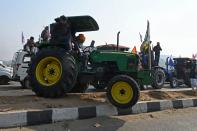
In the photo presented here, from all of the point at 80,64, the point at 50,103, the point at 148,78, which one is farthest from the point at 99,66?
the point at 50,103

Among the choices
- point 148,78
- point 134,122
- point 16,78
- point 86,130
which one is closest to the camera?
point 86,130

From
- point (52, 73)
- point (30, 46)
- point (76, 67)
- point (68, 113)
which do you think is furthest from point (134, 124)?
point (30, 46)

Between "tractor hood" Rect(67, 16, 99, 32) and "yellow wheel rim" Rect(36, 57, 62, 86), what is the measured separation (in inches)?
46.4

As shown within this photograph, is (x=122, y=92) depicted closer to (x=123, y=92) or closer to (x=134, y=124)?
(x=123, y=92)

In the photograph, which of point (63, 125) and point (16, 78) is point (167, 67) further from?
point (63, 125)

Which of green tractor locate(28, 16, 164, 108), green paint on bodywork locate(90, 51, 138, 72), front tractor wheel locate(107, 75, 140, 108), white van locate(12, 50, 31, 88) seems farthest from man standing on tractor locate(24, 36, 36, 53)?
front tractor wheel locate(107, 75, 140, 108)

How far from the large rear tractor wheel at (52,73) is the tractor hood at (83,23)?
35.2 inches

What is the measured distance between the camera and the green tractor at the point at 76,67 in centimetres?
1016

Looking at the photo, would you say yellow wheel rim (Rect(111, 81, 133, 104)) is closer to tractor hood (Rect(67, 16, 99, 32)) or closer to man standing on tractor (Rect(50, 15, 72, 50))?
man standing on tractor (Rect(50, 15, 72, 50))

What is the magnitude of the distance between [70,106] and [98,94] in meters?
2.21

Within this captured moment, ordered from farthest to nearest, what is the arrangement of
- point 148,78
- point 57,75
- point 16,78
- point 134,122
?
1. point 16,78
2. point 148,78
3. point 57,75
4. point 134,122

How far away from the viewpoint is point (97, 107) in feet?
30.2

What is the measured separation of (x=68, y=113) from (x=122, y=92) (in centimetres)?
163

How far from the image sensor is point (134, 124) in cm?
866
